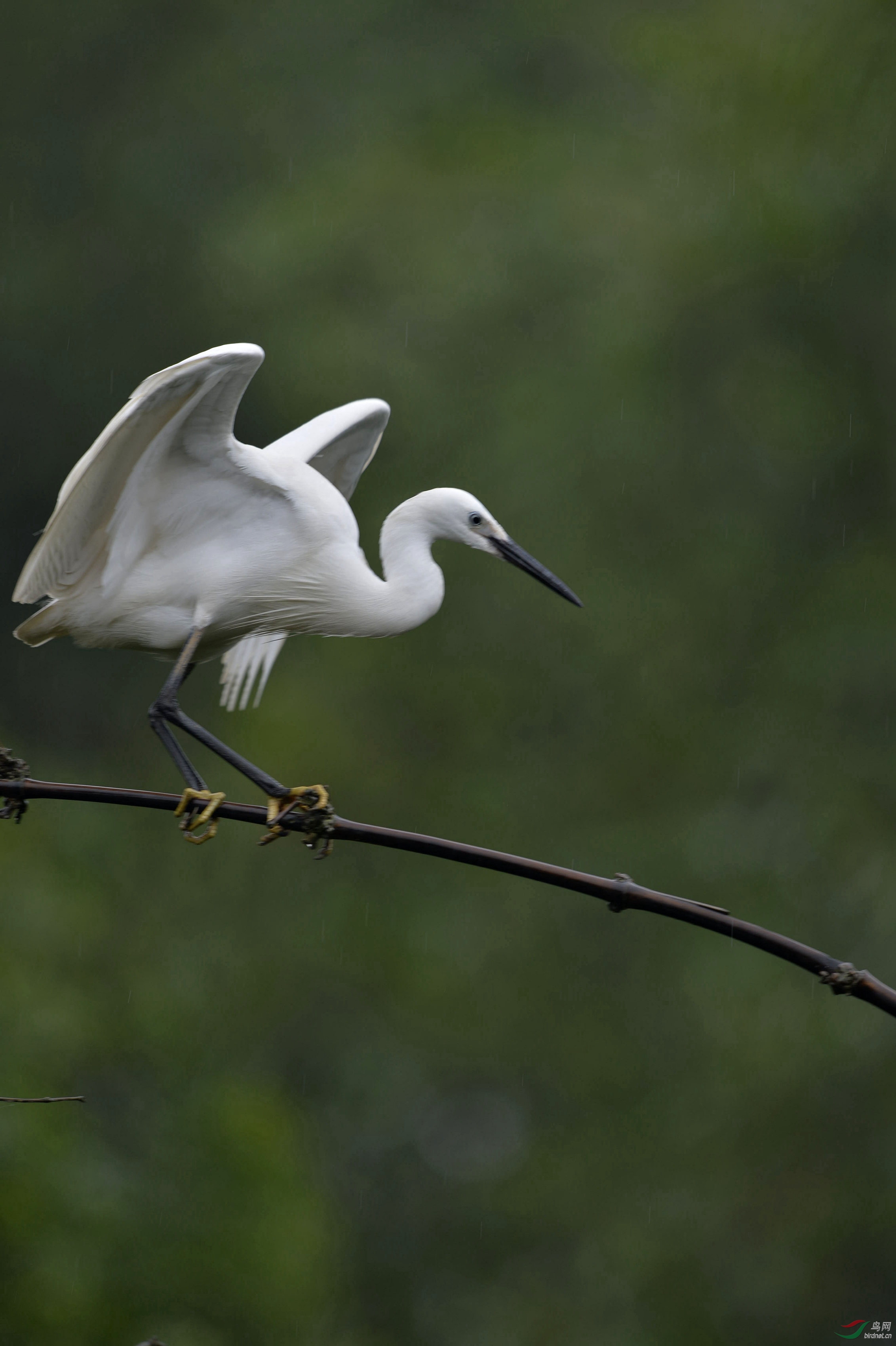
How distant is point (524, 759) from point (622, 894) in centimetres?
582

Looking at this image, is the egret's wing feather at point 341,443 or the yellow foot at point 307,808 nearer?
the yellow foot at point 307,808

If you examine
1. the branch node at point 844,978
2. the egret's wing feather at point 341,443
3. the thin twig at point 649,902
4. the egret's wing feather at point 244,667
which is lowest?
the branch node at point 844,978

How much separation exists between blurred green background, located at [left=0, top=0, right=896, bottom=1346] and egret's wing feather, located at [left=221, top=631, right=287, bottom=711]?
3.69 m

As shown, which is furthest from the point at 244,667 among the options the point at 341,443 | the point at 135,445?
the point at 135,445

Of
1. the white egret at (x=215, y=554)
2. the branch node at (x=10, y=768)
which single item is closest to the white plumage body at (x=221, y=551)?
the white egret at (x=215, y=554)

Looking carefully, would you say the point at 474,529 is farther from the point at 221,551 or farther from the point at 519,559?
the point at 221,551

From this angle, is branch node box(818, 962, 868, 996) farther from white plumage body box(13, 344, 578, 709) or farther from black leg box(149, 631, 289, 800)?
white plumage body box(13, 344, 578, 709)

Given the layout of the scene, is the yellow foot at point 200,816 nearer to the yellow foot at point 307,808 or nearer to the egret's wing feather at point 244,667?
the yellow foot at point 307,808

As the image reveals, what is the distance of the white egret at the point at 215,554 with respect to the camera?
2.31 m

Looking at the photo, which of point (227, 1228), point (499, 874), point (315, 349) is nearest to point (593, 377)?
point (315, 349)

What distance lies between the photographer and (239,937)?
24.5 feet

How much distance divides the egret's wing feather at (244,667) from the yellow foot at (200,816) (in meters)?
0.76

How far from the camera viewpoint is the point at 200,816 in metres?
2.08

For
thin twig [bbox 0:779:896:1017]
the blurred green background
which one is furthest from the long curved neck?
the blurred green background
